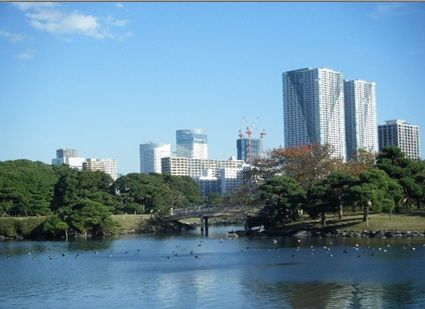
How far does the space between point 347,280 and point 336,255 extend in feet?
35.4

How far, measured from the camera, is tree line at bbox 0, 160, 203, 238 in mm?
74375

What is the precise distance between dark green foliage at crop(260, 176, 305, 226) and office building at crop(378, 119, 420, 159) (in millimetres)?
104493

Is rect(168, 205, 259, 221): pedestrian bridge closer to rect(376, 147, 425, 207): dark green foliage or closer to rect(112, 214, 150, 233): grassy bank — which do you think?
rect(112, 214, 150, 233): grassy bank

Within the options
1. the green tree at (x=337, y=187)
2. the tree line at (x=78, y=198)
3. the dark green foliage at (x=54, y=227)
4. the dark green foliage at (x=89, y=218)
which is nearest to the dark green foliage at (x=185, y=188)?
the tree line at (x=78, y=198)

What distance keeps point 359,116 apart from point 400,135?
30983 mm

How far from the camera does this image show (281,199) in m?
65.8

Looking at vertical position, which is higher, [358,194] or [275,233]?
[358,194]

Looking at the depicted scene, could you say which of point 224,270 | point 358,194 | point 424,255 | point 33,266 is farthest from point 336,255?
point 33,266

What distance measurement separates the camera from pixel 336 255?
44.3m

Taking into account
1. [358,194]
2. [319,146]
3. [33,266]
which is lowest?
[33,266]

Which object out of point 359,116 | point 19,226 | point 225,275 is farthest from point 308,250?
point 359,116

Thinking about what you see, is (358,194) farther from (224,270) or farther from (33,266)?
(33,266)

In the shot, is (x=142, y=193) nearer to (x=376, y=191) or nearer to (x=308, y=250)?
(x=376, y=191)

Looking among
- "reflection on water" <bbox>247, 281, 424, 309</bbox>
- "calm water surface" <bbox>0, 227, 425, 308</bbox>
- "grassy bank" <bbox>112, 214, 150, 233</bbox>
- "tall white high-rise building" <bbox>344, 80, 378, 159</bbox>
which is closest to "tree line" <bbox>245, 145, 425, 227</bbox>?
"calm water surface" <bbox>0, 227, 425, 308</bbox>
